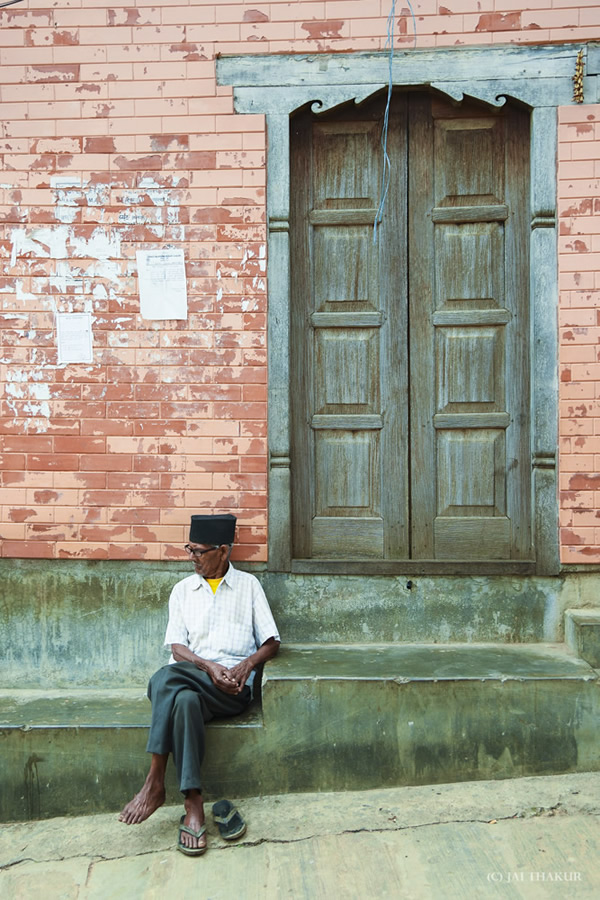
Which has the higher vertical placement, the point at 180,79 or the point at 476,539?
the point at 180,79

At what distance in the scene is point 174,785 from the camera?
360cm

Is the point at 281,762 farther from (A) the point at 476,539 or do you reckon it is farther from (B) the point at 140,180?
(B) the point at 140,180

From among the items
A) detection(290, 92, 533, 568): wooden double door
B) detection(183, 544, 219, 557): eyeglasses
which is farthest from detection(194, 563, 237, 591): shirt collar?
detection(290, 92, 533, 568): wooden double door

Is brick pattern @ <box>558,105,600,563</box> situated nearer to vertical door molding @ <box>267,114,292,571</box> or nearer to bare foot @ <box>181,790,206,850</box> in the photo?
vertical door molding @ <box>267,114,292,571</box>

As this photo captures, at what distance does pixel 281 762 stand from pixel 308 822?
0.32 meters

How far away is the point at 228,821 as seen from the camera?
3.32 meters

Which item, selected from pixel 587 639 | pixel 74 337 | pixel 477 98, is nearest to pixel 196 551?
pixel 74 337

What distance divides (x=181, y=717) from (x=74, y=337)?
6.98 feet

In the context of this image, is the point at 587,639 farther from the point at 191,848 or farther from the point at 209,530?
the point at 191,848

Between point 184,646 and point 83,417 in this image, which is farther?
point 83,417

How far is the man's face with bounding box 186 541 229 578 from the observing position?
3.81 meters

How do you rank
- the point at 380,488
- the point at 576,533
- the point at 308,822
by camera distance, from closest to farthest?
the point at 308,822 < the point at 576,533 < the point at 380,488

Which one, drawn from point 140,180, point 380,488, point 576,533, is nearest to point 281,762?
point 380,488

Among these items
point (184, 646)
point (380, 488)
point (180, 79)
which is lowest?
point (184, 646)
